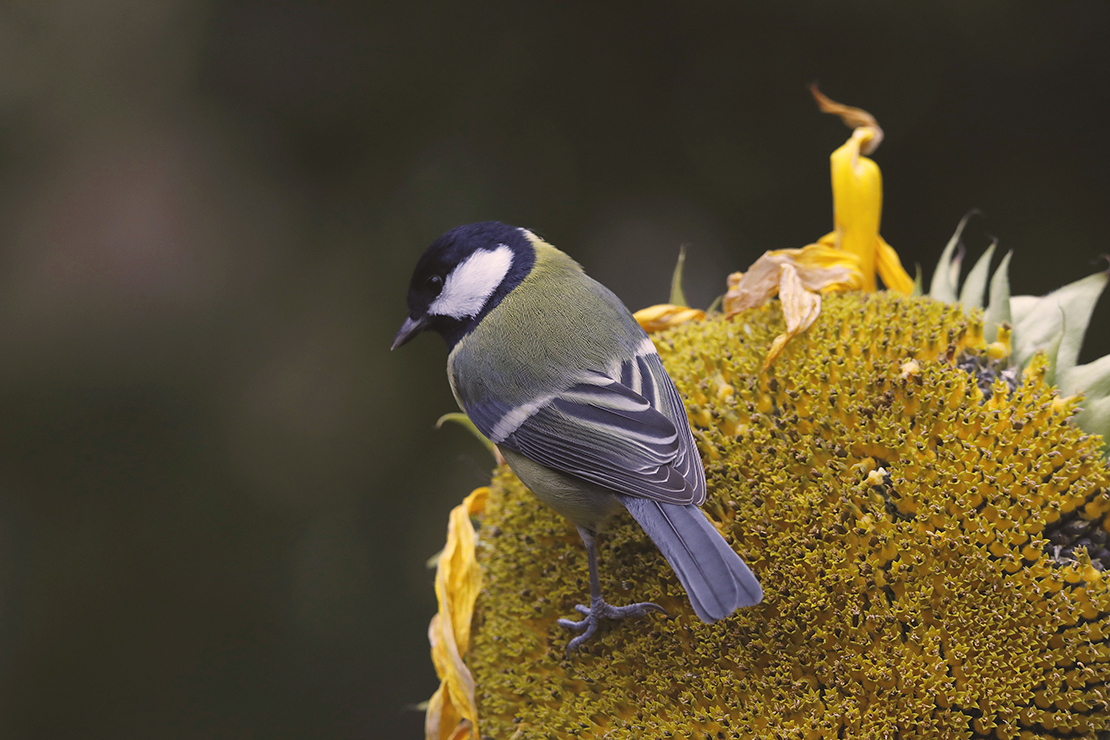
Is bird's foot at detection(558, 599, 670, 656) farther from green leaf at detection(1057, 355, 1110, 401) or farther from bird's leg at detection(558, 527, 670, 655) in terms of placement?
green leaf at detection(1057, 355, 1110, 401)

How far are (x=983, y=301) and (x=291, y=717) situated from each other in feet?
8.14

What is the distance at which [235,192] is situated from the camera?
3.19 metres

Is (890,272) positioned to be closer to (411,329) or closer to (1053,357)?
(1053,357)

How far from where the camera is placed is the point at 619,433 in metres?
1.33

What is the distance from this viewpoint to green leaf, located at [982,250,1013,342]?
1544 mm

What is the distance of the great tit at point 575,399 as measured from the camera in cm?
121

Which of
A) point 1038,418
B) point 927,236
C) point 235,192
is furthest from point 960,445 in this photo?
point 235,192

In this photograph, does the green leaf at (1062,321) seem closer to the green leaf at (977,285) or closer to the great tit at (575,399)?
the green leaf at (977,285)

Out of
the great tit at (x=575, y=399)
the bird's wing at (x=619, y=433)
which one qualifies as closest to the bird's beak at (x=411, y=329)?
the great tit at (x=575, y=399)

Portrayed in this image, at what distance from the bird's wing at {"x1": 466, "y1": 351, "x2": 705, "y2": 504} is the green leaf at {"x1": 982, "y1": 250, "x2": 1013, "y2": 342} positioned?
0.61 meters

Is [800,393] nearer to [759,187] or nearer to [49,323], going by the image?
[759,187]

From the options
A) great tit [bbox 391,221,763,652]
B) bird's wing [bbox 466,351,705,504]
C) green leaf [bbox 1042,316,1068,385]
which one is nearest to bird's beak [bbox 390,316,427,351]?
great tit [bbox 391,221,763,652]

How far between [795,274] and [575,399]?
1.68 ft

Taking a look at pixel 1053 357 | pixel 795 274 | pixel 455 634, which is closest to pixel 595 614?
pixel 455 634
